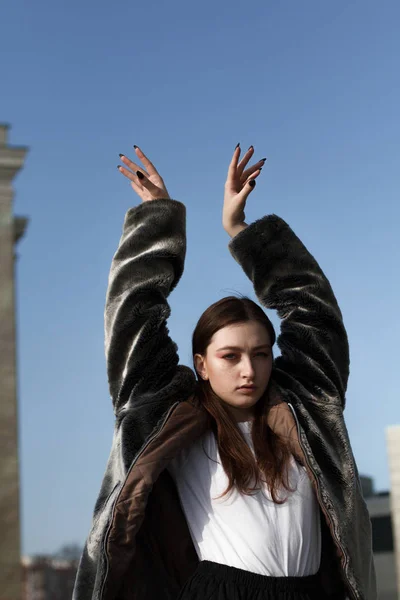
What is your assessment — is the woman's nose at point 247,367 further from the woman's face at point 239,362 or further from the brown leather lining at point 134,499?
the brown leather lining at point 134,499

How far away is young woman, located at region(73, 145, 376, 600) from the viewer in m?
1.37

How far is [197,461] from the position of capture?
4.82 ft

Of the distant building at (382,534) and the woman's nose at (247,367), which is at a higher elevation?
the woman's nose at (247,367)

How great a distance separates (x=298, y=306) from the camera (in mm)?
1547

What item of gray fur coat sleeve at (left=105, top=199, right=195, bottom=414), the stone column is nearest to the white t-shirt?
gray fur coat sleeve at (left=105, top=199, right=195, bottom=414)

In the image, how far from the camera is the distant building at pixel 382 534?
18562mm

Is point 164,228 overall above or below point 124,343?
above

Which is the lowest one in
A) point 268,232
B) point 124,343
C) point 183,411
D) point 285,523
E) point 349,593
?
point 349,593

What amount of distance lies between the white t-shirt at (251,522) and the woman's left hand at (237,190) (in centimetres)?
39

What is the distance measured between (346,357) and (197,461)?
0.28m

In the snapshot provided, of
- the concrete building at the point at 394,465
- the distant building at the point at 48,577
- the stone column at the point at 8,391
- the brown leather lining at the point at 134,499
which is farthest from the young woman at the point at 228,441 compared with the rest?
the distant building at the point at 48,577

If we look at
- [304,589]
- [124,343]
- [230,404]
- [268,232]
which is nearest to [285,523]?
[304,589]

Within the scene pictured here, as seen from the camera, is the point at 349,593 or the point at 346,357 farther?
A: the point at 346,357

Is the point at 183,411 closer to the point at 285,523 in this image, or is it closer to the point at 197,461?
the point at 197,461
